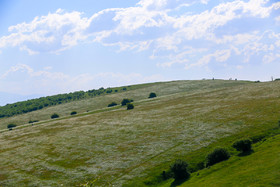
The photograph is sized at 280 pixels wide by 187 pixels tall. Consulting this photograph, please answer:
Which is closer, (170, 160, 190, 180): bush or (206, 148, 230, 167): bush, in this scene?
(170, 160, 190, 180): bush

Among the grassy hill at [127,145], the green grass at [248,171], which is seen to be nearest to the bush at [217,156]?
the green grass at [248,171]

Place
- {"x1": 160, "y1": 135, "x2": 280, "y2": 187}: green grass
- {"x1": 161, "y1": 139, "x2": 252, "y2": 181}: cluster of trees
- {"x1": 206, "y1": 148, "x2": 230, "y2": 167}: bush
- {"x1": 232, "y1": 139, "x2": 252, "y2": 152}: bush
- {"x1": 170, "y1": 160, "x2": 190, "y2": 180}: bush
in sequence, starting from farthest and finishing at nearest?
{"x1": 232, "y1": 139, "x2": 252, "y2": 152}: bush, {"x1": 206, "y1": 148, "x2": 230, "y2": 167}: bush, {"x1": 161, "y1": 139, "x2": 252, "y2": 181}: cluster of trees, {"x1": 170, "y1": 160, "x2": 190, "y2": 180}: bush, {"x1": 160, "y1": 135, "x2": 280, "y2": 187}: green grass

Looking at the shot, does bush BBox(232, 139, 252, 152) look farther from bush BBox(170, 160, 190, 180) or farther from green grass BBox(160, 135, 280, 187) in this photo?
bush BBox(170, 160, 190, 180)

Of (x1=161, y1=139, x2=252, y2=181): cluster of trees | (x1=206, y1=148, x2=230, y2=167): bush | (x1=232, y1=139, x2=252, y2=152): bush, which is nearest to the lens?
(x1=161, y1=139, x2=252, y2=181): cluster of trees

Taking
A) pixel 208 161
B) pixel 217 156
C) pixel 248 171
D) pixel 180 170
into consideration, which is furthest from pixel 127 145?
pixel 248 171

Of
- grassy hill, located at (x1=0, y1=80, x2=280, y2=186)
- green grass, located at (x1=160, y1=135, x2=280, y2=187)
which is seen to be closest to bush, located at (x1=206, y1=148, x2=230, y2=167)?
green grass, located at (x1=160, y1=135, x2=280, y2=187)

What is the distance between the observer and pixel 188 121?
247ft

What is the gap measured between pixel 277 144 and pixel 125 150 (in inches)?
1304

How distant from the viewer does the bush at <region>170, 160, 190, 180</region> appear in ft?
139

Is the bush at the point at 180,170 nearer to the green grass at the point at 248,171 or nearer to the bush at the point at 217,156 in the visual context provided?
the green grass at the point at 248,171

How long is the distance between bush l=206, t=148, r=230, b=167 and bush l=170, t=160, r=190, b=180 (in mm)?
5091

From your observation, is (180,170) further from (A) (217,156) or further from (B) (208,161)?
(A) (217,156)

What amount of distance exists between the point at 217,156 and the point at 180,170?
785 centimetres

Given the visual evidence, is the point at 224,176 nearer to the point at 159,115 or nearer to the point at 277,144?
the point at 277,144
